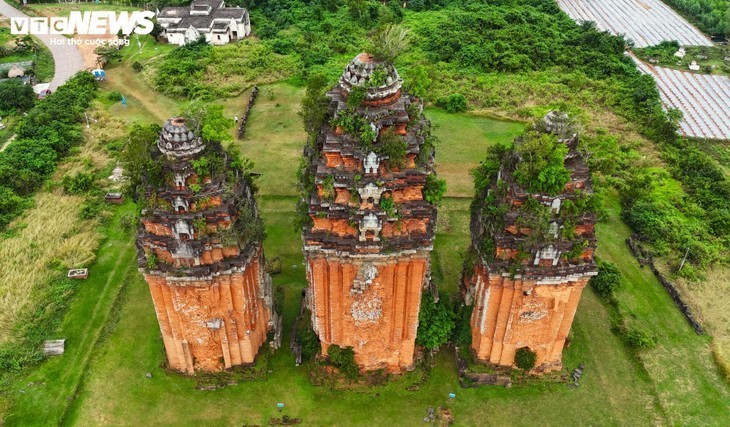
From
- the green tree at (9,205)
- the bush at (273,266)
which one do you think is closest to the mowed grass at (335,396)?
→ the bush at (273,266)

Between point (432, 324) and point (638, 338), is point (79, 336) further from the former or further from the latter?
point (638, 338)

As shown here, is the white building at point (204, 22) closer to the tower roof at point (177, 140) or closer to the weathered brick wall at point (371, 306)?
the tower roof at point (177, 140)

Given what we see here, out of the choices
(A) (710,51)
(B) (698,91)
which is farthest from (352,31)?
(A) (710,51)

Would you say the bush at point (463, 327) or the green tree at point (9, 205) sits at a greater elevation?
the bush at point (463, 327)

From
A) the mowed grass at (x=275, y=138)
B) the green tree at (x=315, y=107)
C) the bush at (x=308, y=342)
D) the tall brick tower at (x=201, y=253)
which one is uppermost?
the green tree at (x=315, y=107)

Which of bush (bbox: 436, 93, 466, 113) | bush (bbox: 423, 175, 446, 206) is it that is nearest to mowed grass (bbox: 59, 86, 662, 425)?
bush (bbox: 423, 175, 446, 206)

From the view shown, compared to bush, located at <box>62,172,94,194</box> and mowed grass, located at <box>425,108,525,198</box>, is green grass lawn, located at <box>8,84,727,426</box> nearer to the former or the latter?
bush, located at <box>62,172,94,194</box>
